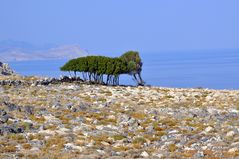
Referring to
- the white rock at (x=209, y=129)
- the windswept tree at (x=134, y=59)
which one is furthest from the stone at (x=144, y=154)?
the windswept tree at (x=134, y=59)

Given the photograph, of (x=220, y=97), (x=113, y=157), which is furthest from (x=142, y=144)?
(x=220, y=97)

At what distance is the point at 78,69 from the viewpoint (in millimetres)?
70375

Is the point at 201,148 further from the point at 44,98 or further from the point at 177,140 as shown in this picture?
the point at 44,98

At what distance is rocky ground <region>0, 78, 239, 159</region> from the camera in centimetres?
1928

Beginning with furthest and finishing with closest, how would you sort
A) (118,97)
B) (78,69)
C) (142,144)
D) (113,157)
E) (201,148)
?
(78,69) → (118,97) → (142,144) → (201,148) → (113,157)

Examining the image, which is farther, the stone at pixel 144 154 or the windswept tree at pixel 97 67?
the windswept tree at pixel 97 67

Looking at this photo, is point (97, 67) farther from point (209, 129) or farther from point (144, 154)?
point (144, 154)

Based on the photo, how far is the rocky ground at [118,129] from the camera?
19.3 m

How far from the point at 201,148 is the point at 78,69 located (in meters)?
51.5

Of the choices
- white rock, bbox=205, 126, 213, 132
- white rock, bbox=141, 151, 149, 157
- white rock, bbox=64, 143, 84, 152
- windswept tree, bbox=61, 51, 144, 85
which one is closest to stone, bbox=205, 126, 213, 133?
white rock, bbox=205, 126, 213, 132

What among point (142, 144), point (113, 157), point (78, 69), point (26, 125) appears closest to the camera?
point (113, 157)

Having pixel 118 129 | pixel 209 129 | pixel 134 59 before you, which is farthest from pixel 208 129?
pixel 134 59

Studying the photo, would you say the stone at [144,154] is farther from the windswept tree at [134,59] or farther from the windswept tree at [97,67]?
the windswept tree at [134,59]

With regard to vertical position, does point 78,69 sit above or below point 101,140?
above
